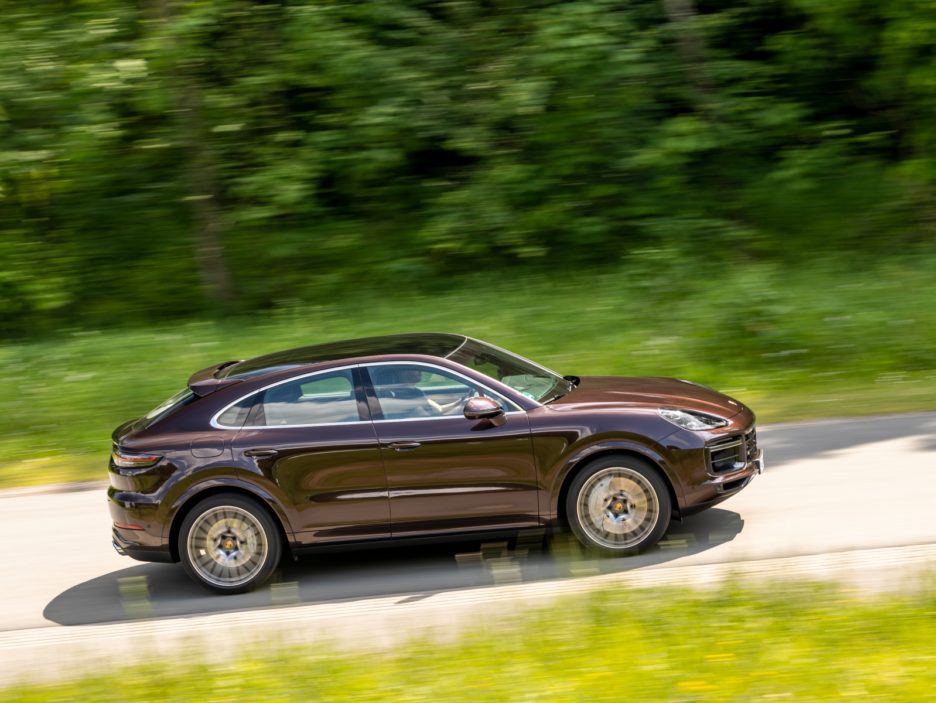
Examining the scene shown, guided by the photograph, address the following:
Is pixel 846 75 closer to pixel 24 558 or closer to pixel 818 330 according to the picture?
pixel 818 330

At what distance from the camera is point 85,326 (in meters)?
19.0

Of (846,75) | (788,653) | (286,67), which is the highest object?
(286,67)

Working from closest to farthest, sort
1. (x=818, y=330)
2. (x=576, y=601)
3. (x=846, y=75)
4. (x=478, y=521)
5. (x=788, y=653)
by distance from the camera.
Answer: (x=788, y=653)
(x=576, y=601)
(x=478, y=521)
(x=818, y=330)
(x=846, y=75)

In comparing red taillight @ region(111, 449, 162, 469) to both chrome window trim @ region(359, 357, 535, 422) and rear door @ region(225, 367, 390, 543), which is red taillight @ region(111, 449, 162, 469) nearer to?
rear door @ region(225, 367, 390, 543)

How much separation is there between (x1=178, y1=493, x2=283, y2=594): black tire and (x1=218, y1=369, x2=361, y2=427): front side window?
0.54 metres

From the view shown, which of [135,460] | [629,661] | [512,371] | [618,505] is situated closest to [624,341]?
[512,371]

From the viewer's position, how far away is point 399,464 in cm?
773

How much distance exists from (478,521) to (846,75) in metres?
14.6

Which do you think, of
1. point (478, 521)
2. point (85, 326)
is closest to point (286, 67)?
point (85, 326)

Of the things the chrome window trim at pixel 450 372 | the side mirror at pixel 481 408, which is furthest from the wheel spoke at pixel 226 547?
the side mirror at pixel 481 408

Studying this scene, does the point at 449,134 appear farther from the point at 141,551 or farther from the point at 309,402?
the point at 141,551

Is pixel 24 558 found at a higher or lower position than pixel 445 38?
lower

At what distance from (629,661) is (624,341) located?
922cm

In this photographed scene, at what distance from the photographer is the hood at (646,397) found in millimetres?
7930
